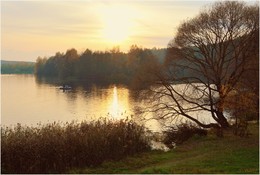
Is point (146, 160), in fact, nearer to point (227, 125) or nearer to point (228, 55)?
point (227, 125)

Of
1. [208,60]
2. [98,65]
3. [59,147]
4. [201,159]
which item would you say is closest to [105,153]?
[59,147]

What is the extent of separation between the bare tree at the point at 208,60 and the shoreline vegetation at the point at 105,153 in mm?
5167

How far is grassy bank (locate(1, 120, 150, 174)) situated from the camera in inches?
548

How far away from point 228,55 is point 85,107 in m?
16.7

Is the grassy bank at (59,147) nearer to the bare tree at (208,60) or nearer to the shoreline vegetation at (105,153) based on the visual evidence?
the shoreline vegetation at (105,153)

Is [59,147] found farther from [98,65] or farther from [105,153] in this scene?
[98,65]

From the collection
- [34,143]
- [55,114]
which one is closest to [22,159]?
[34,143]

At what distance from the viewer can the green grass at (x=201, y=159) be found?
1226 centimetres

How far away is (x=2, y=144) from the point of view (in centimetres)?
1395

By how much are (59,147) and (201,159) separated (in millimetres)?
5419

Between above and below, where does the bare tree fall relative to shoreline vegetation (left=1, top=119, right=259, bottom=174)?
above

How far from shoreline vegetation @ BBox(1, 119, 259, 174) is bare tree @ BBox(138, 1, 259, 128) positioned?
5167 mm

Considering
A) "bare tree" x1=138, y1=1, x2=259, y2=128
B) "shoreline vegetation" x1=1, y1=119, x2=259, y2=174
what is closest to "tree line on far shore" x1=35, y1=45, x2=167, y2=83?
"bare tree" x1=138, y1=1, x2=259, y2=128

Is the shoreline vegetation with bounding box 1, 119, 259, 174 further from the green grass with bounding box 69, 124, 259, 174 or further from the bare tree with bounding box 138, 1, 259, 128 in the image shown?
the bare tree with bounding box 138, 1, 259, 128
